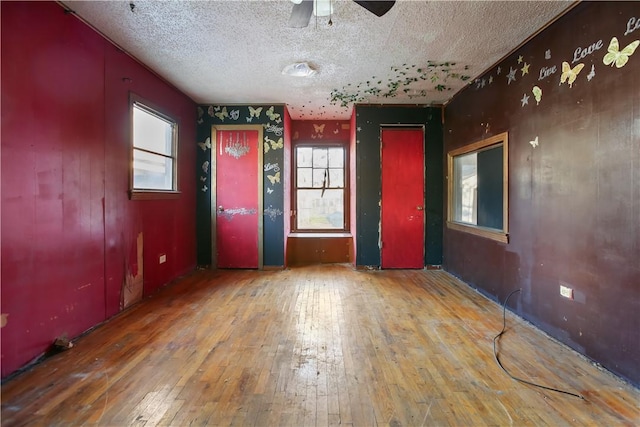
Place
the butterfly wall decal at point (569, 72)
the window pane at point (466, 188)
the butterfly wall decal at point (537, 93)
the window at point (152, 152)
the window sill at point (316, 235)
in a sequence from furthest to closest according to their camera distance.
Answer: the window sill at point (316, 235)
the window pane at point (466, 188)
the window at point (152, 152)
the butterfly wall decal at point (537, 93)
the butterfly wall decal at point (569, 72)

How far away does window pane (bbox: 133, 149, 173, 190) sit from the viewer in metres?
3.36

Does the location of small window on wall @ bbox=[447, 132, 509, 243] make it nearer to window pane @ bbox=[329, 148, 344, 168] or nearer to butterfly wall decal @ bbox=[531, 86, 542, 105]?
butterfly wall decal @ bbox=[531, 86, 542, 105]

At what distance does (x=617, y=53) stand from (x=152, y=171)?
4.38 metres

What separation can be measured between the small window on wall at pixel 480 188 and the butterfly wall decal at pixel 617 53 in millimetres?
1131

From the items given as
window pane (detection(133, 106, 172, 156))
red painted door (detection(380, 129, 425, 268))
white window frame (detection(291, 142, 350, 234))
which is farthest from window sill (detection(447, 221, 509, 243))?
window pane (detection(133, 106, 172, 156))

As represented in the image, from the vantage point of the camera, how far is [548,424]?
1551mm

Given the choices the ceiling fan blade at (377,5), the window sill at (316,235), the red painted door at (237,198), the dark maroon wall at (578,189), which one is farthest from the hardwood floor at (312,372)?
the ceiling fan blade at (377,5)

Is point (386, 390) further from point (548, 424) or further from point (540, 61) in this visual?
point (540, 61)

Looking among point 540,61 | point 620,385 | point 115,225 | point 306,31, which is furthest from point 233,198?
point 620,385

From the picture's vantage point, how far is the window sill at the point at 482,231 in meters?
3.21

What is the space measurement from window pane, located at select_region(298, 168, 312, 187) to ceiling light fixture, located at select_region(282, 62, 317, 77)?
2489mm

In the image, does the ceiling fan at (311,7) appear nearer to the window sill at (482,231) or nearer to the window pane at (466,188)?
the window sill at (482,231)

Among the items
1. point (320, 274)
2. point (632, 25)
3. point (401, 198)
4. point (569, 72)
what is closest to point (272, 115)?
point (401, 198)

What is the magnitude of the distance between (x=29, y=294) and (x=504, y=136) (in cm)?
429
